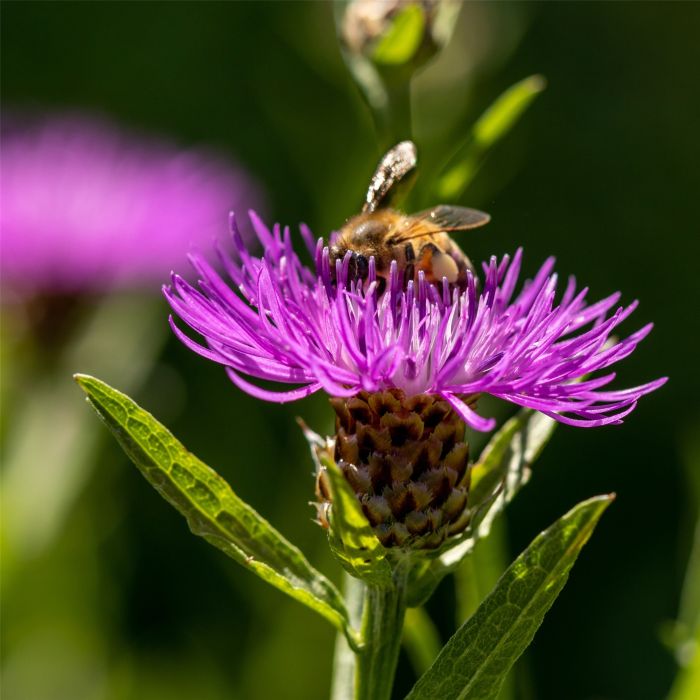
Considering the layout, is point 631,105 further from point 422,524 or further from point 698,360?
point 422,524

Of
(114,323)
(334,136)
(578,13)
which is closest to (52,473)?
(114,323)

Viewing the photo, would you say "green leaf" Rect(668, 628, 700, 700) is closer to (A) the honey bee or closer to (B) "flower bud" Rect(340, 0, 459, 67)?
(A) the honey bee

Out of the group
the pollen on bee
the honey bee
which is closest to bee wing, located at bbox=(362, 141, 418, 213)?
the honey bee

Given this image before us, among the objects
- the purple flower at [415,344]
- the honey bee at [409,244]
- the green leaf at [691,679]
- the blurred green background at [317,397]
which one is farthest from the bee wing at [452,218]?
the blurred green background at [317,397]

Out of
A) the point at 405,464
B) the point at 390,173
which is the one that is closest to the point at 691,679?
the point at 405,464

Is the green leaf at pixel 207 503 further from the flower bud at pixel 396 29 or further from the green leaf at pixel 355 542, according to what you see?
the flower bud at pixel 396 29

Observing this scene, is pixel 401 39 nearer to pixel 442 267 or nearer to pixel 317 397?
pixel 442 267
